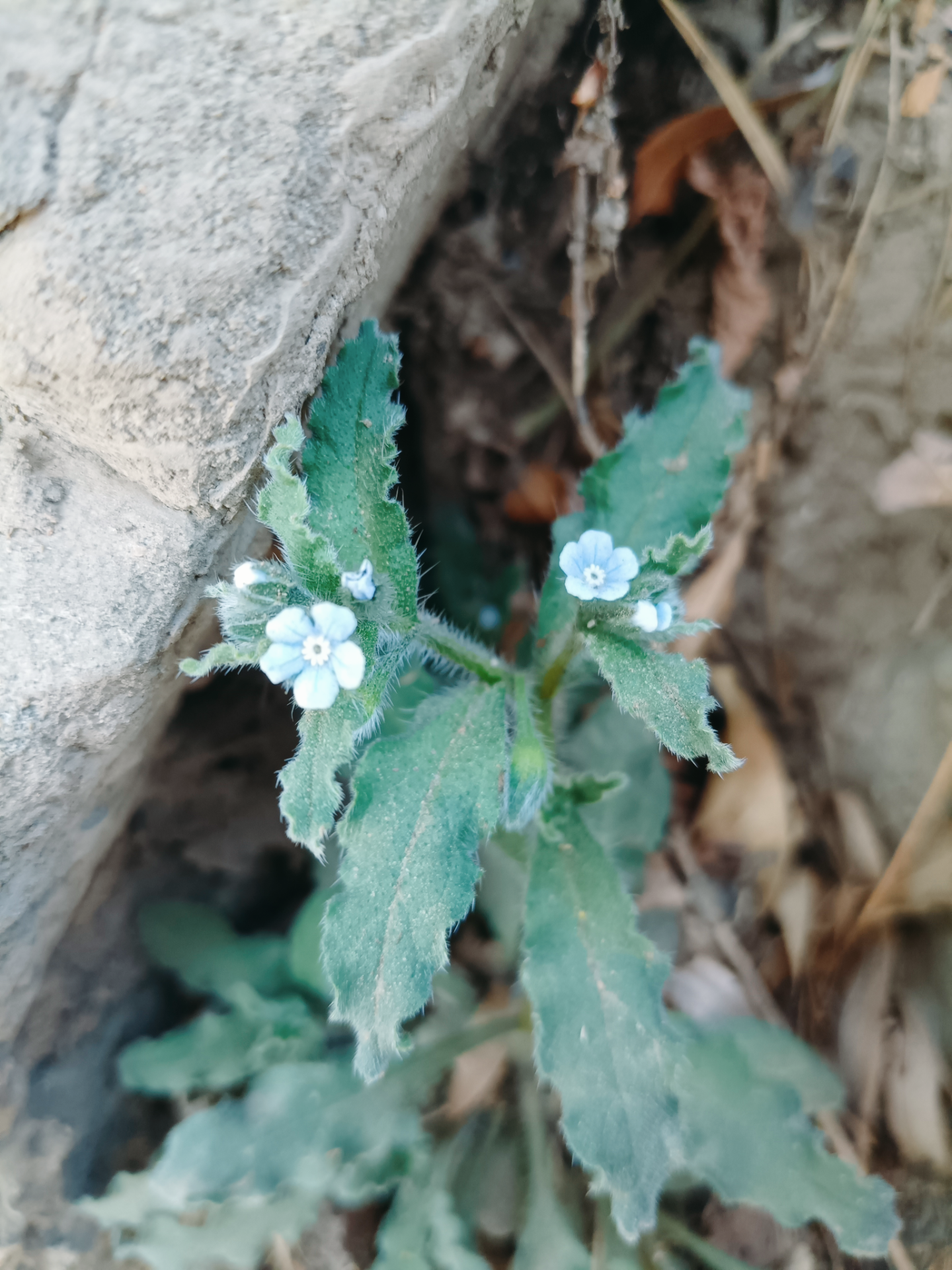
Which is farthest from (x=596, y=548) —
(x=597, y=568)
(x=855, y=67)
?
(x=855, y=67)

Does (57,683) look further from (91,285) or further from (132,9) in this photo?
(132,9)

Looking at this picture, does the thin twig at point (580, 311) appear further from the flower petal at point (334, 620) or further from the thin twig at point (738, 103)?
the flower petal at point (334, 620)

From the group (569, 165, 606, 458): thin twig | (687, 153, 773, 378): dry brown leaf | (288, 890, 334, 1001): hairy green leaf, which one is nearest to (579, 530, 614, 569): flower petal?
(569, 165, 606, 458): thin twig

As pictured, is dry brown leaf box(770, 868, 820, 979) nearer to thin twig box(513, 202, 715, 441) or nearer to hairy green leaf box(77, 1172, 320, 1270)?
hairy green leaf box(77, 1172, 320, 1270)

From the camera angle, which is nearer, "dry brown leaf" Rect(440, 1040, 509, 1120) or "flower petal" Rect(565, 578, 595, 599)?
"flower petal" Rect(565, 578, 595, 599)

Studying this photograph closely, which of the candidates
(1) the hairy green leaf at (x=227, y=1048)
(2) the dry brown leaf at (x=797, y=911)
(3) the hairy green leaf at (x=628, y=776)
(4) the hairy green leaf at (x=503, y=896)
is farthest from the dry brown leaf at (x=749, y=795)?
(1) the hairy green leaf at (x=227, y=1048)

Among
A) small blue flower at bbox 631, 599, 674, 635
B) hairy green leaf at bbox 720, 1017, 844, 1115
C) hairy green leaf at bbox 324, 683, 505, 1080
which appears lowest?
hairy green leaf at bbox 720, 1017, 844, 1115

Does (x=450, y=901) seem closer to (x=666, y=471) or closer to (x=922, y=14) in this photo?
(x=666, y=471)
